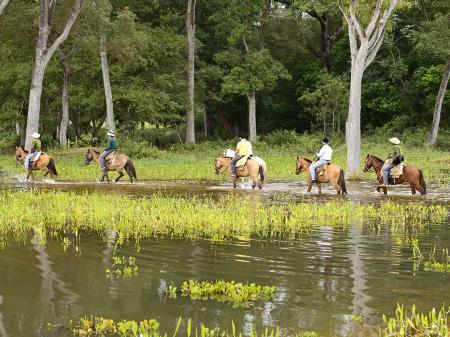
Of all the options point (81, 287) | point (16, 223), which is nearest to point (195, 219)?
point (16, 223)

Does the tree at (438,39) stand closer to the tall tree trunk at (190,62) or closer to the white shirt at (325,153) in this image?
the tall tree trunk at (190,62)

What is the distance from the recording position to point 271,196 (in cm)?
2036

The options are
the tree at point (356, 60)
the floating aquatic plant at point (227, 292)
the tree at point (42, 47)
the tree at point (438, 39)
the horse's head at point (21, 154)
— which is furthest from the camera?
the tree at point (438, 39)

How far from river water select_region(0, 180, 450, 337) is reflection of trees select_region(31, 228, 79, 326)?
0.01 metres

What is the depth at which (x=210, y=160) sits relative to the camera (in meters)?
38.2

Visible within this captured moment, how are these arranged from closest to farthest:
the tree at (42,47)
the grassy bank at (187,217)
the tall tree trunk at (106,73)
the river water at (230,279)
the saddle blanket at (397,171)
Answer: the river water at (230,279), the grassy bank at (187,217), the saddle blanket at (397,171), the tree at (42,47), the tall tree trunk at (106,73)

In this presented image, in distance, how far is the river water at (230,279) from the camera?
7.14 meters

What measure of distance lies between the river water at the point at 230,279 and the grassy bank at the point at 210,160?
16.2 meters

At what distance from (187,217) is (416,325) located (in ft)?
25.5

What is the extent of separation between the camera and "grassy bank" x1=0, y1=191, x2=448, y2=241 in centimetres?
1288

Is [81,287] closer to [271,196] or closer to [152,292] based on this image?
[152,292]

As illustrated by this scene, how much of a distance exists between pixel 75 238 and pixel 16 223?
1908 millimetres

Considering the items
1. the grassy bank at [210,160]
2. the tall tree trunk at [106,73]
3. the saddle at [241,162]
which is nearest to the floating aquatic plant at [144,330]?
the saddle at [241,162]

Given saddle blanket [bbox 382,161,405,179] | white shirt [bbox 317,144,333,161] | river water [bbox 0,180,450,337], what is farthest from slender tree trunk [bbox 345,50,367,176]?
river water [bbox 0,180,450,337]
